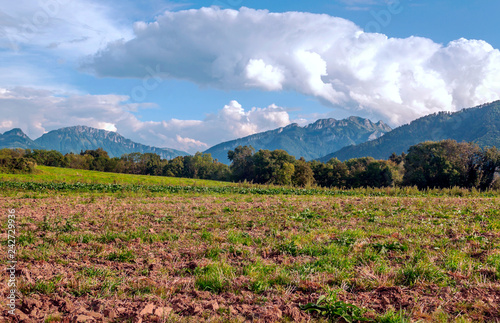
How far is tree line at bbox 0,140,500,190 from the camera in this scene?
200ft

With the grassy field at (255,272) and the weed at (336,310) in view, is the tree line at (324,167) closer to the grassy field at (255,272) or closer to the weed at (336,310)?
the grassy field at (255,272)

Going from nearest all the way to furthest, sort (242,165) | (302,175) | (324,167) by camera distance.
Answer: (302,175)
(324,167)
(242,165)

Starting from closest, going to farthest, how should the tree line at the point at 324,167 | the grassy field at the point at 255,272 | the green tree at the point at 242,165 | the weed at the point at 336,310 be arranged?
the weed at the point at 336,310 → the grassy field at the point at 255,272 → the tree line at the point at 324,167 → the green tree at the point at 242,165

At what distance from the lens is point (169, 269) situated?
600cm

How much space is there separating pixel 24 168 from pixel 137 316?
189 ft

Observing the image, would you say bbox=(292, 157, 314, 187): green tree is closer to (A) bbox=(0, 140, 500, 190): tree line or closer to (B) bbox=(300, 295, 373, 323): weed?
(A) bbox=(0, 140, 500, 190): tree line

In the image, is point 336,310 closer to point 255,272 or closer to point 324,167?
point 255,272

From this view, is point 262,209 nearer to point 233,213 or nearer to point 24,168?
point 233,213

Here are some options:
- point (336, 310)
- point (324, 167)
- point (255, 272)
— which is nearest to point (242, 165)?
point (324, 167)

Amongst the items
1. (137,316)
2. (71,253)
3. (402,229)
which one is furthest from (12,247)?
(402,229)

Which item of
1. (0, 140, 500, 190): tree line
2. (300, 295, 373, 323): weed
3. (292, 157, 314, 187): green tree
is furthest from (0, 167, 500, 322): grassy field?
(292, 157, 314, 187): green tree

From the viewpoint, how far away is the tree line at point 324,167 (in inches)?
2398

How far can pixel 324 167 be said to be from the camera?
281 ft

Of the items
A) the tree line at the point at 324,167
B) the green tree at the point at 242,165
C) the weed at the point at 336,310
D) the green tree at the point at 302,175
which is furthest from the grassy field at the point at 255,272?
the green tree at the point at 242,165
